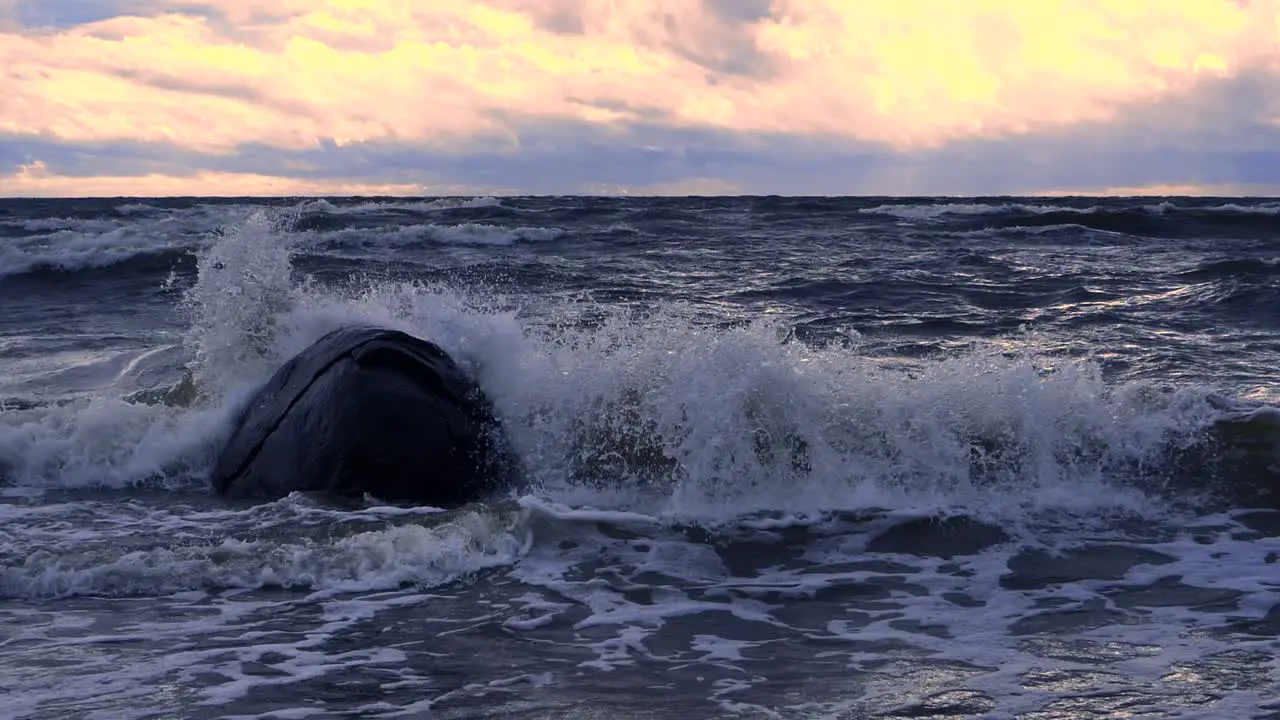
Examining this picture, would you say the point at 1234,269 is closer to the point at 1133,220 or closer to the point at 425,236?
the point at 1133,220

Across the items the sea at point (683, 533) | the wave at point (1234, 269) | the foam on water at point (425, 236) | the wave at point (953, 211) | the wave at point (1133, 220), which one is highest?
the wave at point (953, 211)

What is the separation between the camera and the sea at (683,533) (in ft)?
12.0

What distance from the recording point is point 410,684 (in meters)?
3.62

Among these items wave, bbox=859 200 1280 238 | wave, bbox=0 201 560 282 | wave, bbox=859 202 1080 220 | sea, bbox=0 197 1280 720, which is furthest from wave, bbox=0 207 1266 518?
wave, bbox=859 202 1080 220

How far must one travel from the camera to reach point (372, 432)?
18.7 feet

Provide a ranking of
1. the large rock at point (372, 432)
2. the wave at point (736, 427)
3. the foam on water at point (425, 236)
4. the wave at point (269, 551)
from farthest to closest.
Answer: the foam on water at point (425, 236) < the wave at point (736, 427) < the large rock at point (372, 432) < the wave at point (269, 551)

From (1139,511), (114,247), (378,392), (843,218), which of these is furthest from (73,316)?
(843,218)

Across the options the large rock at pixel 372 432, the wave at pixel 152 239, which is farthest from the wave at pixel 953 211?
the large rock at pixel 372 432

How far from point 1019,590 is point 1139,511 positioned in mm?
1567

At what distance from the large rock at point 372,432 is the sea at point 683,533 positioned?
7.3 inches

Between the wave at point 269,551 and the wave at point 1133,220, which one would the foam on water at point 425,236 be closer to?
the wave at point 1133,220

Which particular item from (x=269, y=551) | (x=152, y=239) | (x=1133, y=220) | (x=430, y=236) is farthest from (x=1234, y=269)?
(x=152, y=239)

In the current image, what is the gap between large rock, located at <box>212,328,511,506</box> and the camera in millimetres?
5699

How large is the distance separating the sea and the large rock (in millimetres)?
185
